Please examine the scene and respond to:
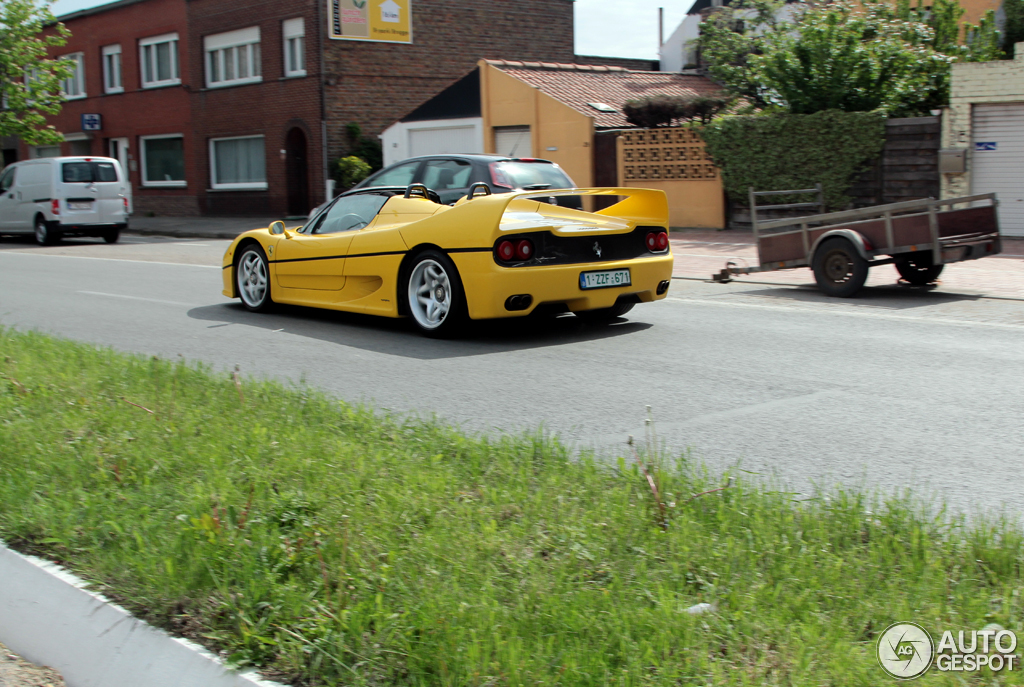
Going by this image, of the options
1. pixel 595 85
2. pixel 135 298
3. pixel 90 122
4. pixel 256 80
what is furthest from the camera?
pixel 90 122

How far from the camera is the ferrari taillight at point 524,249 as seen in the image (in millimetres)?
8094

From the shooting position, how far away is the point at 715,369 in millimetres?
7273

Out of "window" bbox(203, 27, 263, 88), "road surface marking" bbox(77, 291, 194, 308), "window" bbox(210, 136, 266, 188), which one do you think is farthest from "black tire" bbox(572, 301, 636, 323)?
"window" bbox(203, 27, 263, 88)

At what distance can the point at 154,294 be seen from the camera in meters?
12.6

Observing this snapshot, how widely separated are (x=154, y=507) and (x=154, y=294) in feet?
30.4

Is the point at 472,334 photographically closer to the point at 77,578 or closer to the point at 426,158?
the point at 426,158

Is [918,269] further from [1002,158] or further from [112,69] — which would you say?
[112,69]

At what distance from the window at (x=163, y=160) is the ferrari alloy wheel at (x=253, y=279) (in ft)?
92.7

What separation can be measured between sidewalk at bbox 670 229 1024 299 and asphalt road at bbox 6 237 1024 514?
0.65m

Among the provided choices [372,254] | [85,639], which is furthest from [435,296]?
[85,639]

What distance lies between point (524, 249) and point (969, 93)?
13.0 meters

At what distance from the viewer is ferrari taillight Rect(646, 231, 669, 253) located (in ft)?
29.7

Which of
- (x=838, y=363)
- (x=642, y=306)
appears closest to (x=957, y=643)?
(x=838, y=363)
